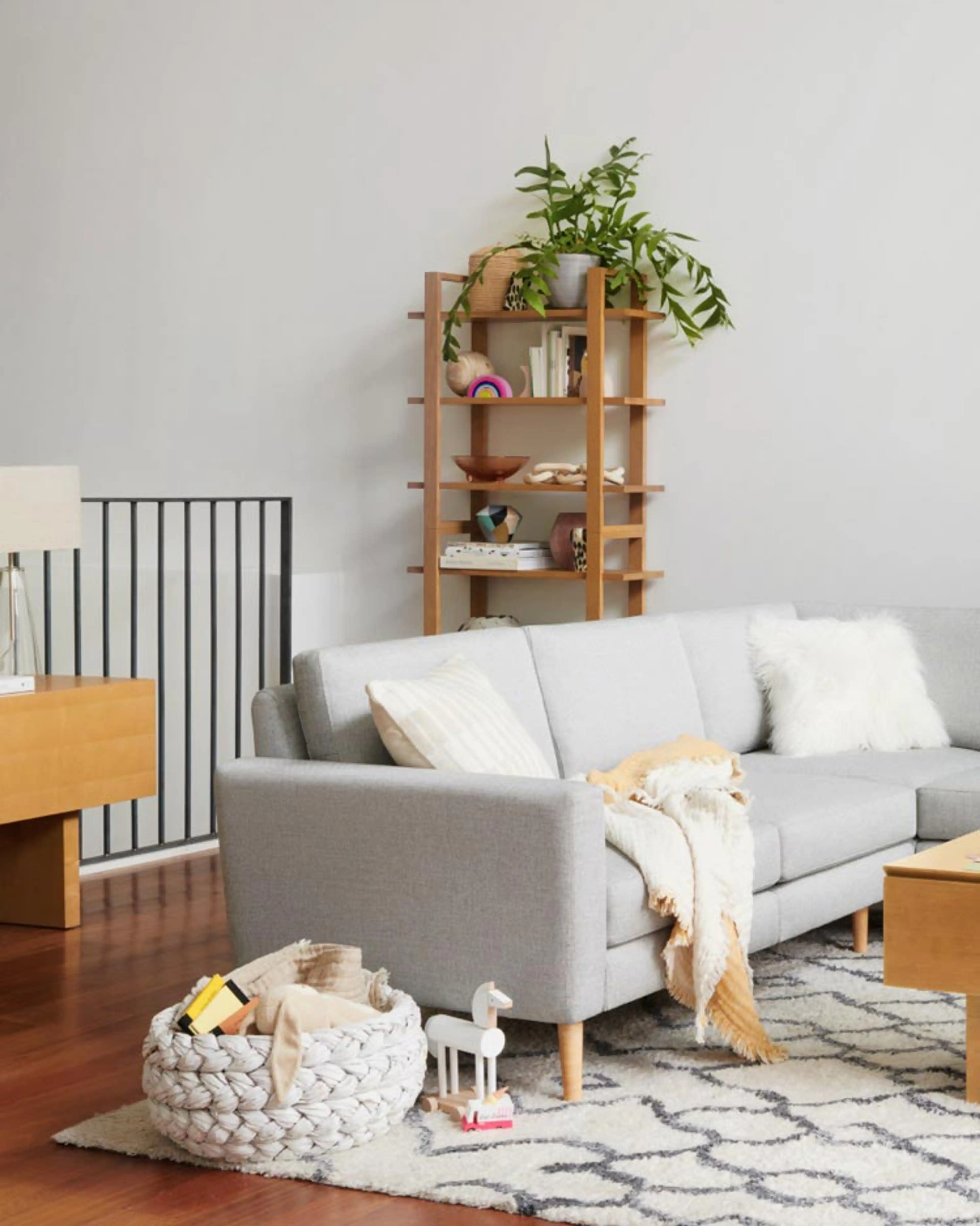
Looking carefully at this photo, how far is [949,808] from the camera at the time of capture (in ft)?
13.4

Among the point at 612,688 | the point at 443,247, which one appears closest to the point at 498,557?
the point at 443,247

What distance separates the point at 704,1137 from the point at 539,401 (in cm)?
309

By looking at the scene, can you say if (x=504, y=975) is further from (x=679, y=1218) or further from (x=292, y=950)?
(x=679, y=1218)

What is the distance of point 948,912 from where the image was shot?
9.89 ft

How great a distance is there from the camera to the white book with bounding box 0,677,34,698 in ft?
13.9

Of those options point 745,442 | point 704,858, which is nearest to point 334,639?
point 745,442

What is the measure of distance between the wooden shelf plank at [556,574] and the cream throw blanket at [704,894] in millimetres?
2171

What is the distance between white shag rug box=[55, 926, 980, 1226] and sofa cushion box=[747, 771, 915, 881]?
0.33 m

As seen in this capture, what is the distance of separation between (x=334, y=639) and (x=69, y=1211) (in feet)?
12.1

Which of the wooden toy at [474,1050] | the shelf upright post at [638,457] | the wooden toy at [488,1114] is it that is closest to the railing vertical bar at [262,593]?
the shelf upright post at [638,457]

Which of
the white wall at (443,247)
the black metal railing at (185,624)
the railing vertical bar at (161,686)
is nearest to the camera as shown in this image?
the railing vertical bar at (161,686)

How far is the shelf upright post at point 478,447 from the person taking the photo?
5.91m

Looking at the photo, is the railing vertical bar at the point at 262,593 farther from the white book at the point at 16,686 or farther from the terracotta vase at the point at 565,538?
the white book at the point at 16,686

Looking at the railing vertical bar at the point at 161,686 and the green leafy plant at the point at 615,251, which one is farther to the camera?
the green leafy plant at the point at 615,251
